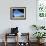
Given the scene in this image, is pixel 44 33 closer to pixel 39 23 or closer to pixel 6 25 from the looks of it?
pixel 39 23

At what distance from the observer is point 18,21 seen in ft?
24.7

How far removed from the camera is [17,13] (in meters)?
7.46

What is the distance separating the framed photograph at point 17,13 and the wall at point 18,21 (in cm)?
14

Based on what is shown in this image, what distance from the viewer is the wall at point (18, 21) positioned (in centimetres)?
744

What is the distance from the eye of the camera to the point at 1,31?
7.50 metres

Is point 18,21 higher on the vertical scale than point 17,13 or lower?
lower

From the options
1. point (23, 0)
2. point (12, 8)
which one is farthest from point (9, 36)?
point (23, 0)

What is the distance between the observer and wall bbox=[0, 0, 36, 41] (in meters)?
7.44

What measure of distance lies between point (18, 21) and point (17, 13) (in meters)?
0.37

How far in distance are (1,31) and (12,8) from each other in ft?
3.81

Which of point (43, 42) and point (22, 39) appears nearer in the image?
point (43, 42)

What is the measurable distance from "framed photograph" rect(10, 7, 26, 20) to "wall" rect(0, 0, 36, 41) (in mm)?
138

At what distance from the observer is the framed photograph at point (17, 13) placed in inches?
293

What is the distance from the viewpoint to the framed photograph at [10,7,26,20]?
7434 millimetres
